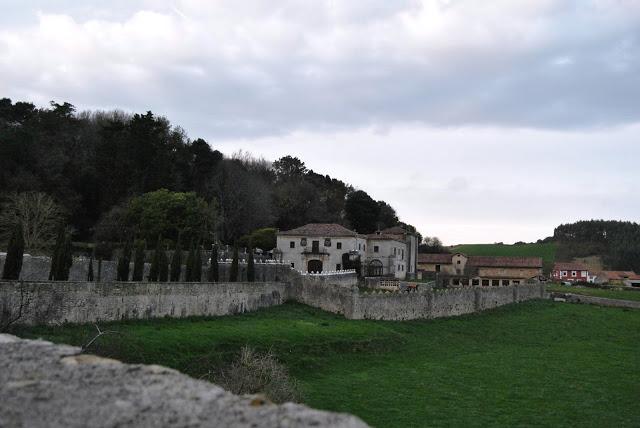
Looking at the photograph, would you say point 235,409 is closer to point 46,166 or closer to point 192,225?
point 192,225

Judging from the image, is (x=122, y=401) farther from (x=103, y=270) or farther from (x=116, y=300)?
(x=103, y=270)

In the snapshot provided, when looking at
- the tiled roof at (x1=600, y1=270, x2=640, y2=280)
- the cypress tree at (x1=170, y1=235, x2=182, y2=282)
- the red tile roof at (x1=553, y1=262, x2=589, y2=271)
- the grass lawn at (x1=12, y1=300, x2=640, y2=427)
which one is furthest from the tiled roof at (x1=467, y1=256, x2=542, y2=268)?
the cypress tree at (x1=170, y1=235, x2=182, y2=282)

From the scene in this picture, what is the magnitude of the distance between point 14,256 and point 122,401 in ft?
84.9

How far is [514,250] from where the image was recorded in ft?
450

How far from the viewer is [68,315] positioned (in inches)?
1001

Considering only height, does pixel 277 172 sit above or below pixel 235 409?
above

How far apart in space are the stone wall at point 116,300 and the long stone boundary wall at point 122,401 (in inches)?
626

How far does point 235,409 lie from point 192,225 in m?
54.2

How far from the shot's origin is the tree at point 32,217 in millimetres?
48281

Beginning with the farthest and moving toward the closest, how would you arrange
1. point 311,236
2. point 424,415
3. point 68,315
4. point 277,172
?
point 277,172, point 311,236, point 68,315, point 424,415

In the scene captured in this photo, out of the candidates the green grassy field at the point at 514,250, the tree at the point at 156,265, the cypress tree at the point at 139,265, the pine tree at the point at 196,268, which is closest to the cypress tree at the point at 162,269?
the tree at the point at 156,265

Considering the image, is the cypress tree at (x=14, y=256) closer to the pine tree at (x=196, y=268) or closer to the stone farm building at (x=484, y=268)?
the pine tree at (x=196, y=268)

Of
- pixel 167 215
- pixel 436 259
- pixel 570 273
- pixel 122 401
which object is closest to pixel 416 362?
pixel 122 401

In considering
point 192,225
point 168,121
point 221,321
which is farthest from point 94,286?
point 168,121
